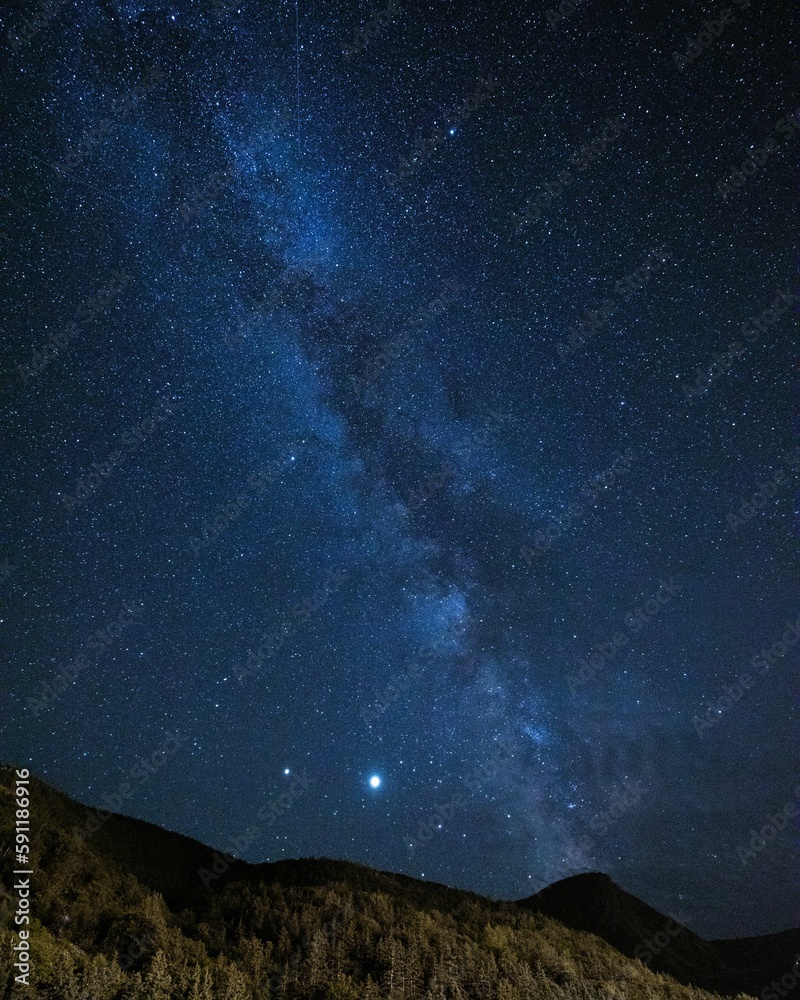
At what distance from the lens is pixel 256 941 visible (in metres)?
14.6

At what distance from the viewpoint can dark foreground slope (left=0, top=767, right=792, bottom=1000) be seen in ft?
36.9

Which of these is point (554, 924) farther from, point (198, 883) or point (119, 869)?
point (119, 869)

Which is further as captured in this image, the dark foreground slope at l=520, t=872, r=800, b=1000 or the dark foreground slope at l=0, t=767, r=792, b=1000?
the dark foreground slope at l=520, t=872, r=800, b=1000

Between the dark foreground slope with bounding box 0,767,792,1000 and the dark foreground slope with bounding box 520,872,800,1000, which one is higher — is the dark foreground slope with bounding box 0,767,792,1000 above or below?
below

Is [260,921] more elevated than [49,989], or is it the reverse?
[260,921]

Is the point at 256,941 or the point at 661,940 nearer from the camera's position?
the point at 256,941

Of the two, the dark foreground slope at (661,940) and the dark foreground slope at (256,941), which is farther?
the dark foreground slope at (661,940)

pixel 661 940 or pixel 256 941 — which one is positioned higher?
pixel 661 940

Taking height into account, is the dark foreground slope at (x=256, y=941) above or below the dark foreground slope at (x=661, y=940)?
below

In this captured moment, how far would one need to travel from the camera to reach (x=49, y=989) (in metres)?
9.34

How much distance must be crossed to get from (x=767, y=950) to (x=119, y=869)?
59590mm

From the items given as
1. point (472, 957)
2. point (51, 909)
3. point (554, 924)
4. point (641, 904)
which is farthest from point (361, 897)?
point (641, 904)

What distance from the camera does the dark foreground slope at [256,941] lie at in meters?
11.2

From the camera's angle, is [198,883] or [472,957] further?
[198,883]
